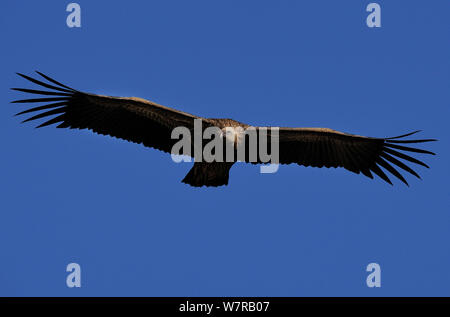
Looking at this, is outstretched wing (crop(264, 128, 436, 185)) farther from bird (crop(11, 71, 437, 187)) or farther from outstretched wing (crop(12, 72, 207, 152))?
outstretched wing (crop(12, 72, 207, 152))

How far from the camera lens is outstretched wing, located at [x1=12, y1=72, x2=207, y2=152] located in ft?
38.8

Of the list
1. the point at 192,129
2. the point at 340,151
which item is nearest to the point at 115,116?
the point at 192,129

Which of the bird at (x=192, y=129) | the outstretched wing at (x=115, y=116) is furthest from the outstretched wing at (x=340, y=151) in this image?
the outstretched wing at (x=115, y=116)

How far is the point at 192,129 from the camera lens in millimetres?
12094

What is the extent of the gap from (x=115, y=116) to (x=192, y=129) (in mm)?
1384

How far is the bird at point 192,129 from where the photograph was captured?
1187cm

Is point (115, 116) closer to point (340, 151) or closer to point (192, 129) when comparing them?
point (192, 129)

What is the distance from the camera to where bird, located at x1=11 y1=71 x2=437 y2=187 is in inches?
467

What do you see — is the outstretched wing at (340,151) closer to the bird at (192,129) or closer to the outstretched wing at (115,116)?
the bird at (192,129)

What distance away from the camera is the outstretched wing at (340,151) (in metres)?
12.8

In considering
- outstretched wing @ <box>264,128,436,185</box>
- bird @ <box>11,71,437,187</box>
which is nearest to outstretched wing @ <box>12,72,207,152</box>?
bird @ <box>11,71,437,187</box>
